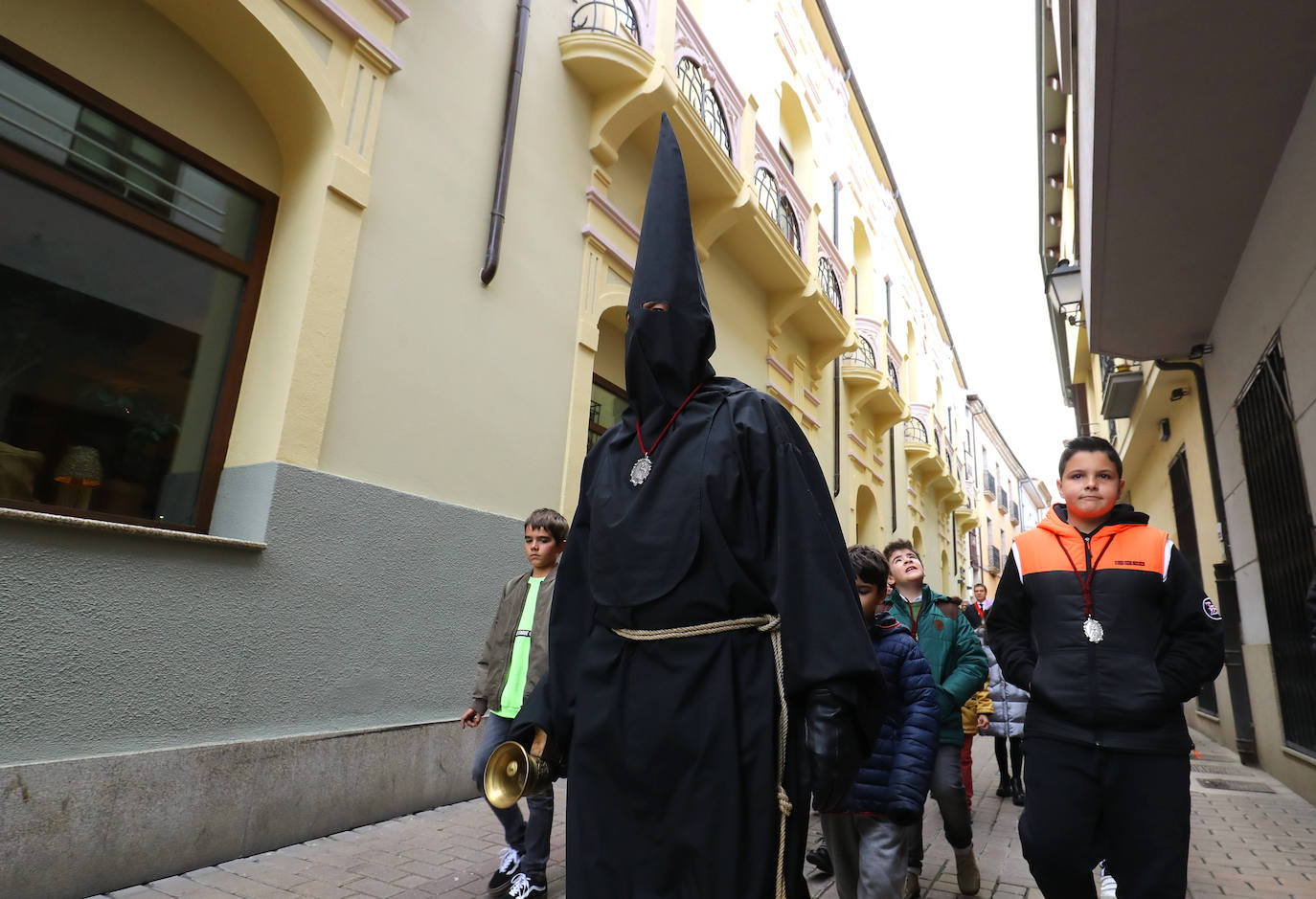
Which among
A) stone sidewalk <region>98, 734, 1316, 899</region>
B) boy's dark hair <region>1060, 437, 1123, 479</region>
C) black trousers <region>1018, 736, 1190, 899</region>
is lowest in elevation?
stone sidewalk <region>98, 734, 1316, 899</region>

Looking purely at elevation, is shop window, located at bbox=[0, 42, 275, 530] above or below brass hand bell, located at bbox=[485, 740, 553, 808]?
above

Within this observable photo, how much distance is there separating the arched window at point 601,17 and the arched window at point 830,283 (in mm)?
7033

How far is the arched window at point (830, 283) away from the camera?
14620mm

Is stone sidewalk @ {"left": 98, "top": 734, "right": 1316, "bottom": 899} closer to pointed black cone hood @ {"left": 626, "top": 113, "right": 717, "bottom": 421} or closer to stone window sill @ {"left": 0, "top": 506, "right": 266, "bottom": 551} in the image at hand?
stone window sill @ {"left": 0, "top": 506, "right": 266, "bottom": 551}

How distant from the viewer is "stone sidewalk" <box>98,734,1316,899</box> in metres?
3.77

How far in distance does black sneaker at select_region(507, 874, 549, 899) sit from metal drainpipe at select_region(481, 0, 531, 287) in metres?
4.32

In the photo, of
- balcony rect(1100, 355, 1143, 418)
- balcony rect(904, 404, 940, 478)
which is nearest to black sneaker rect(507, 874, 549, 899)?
balcony rect(1100, 355, 1143, 418)

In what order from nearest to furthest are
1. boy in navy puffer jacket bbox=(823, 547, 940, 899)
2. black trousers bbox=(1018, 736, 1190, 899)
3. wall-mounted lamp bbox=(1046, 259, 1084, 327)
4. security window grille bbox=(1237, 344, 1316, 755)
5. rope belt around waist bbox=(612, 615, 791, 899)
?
rope belt around waist bbox=(612, 615, 791, 899), black trousers bbox=(1018, 736, 1190, 899), boy in navy puffer jacket bbox=(823, 547, 940, 899), security window grille bbox=(1237, 344, 1316, 755), wall-mounted lamp bbox=(1046, 259, 1084, 327)

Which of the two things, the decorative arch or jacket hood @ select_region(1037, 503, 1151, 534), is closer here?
jacket hood @ select_region(1037, 503, 1151, 534)

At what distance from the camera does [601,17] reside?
808cm

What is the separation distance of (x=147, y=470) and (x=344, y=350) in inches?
52.4

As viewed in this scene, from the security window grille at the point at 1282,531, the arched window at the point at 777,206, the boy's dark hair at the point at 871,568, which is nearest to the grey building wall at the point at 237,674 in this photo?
the boy's dark hair at the point at 871,568

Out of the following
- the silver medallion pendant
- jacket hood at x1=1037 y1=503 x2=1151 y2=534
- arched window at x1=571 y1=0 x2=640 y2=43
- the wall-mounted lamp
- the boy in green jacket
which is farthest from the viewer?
the wall-mounted lamp

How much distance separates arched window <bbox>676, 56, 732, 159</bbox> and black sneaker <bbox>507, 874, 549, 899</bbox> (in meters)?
7.85
